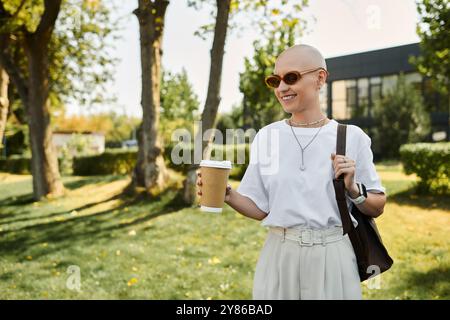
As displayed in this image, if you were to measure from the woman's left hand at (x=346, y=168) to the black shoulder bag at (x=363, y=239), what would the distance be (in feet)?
0.19

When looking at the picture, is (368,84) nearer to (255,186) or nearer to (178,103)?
(178,103)

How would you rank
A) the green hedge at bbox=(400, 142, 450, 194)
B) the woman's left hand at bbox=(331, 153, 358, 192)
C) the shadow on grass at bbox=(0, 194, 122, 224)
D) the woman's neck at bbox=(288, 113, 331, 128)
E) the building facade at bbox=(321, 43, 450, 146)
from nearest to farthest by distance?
the woman's left hand at bbox=(331, 153, 358, 192), the woman's neck at bbox=(288, 113, 331, 128), the shadow on grass at bbox=(0, 194, 122, 224), the green hedge at bbox=(400, 142, 450, 194), the building facade at bbox=(321, 43, 450, 146)

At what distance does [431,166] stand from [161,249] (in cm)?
818

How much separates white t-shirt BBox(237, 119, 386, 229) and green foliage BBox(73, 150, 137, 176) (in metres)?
21.3

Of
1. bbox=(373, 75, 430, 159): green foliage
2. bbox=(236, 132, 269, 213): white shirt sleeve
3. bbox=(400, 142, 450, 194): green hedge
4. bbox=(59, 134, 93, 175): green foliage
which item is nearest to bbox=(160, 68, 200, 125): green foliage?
bbox=(59, 134, 93, 175): green foliage

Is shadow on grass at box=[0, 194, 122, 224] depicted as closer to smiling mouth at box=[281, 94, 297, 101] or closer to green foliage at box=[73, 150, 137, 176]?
smiling mouth at box=[281, 94, 297, 101]

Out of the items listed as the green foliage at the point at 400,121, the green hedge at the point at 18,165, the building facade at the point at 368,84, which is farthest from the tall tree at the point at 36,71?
the building facade at the point at 368,84

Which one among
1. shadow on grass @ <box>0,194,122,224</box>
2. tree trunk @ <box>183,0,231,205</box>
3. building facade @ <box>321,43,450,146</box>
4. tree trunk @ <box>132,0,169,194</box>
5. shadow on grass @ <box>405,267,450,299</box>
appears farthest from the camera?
building facade @ <box>321,43,450,146</box>

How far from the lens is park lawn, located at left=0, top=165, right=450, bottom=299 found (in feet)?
20.5

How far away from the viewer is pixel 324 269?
7.19 feet

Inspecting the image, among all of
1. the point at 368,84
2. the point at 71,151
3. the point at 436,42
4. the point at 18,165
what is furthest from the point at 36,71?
the point at 368,84

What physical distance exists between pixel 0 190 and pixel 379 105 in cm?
2324

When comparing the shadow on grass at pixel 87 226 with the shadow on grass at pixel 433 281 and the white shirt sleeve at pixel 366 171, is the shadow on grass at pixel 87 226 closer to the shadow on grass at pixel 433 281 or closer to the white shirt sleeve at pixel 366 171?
the shadow on grass at pixel 433 281

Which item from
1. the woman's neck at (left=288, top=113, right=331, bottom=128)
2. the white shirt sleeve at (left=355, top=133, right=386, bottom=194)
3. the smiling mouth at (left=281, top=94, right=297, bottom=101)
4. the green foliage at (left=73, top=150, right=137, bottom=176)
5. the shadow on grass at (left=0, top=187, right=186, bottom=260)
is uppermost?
the smiling mouth at (left=281, top=94, right=297, bottom=101)
